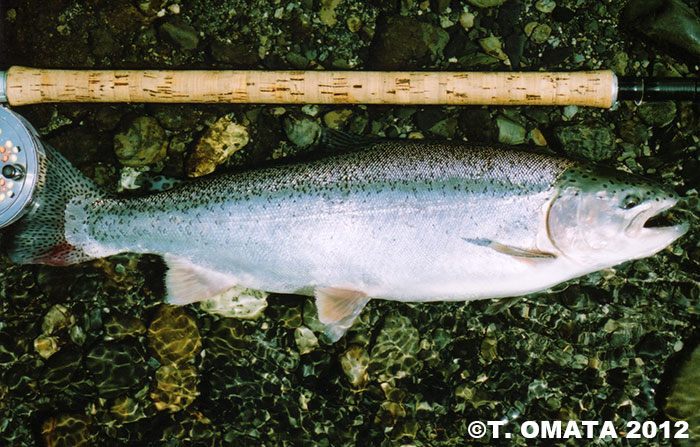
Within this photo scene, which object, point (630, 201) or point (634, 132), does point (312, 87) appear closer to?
point (630, 201)

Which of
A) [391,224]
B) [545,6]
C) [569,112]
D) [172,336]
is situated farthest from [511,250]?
[172,336]

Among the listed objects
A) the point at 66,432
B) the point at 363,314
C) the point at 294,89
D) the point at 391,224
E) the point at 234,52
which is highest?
the point at 234,52

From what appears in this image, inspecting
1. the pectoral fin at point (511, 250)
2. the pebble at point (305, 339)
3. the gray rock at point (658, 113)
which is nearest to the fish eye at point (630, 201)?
the pectoral fin at point (511, 250)

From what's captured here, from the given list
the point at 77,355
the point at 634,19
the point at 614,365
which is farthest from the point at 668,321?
the point at 77,355

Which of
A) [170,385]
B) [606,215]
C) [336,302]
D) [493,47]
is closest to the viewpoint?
[606,215]

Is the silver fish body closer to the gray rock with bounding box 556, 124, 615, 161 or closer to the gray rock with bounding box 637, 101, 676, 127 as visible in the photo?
the gray rock with bounding box 556, 124, 615, 161

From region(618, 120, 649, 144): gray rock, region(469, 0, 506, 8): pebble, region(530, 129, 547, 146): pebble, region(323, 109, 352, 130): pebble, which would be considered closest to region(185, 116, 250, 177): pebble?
region(323, 109, 352, 130): pebble
